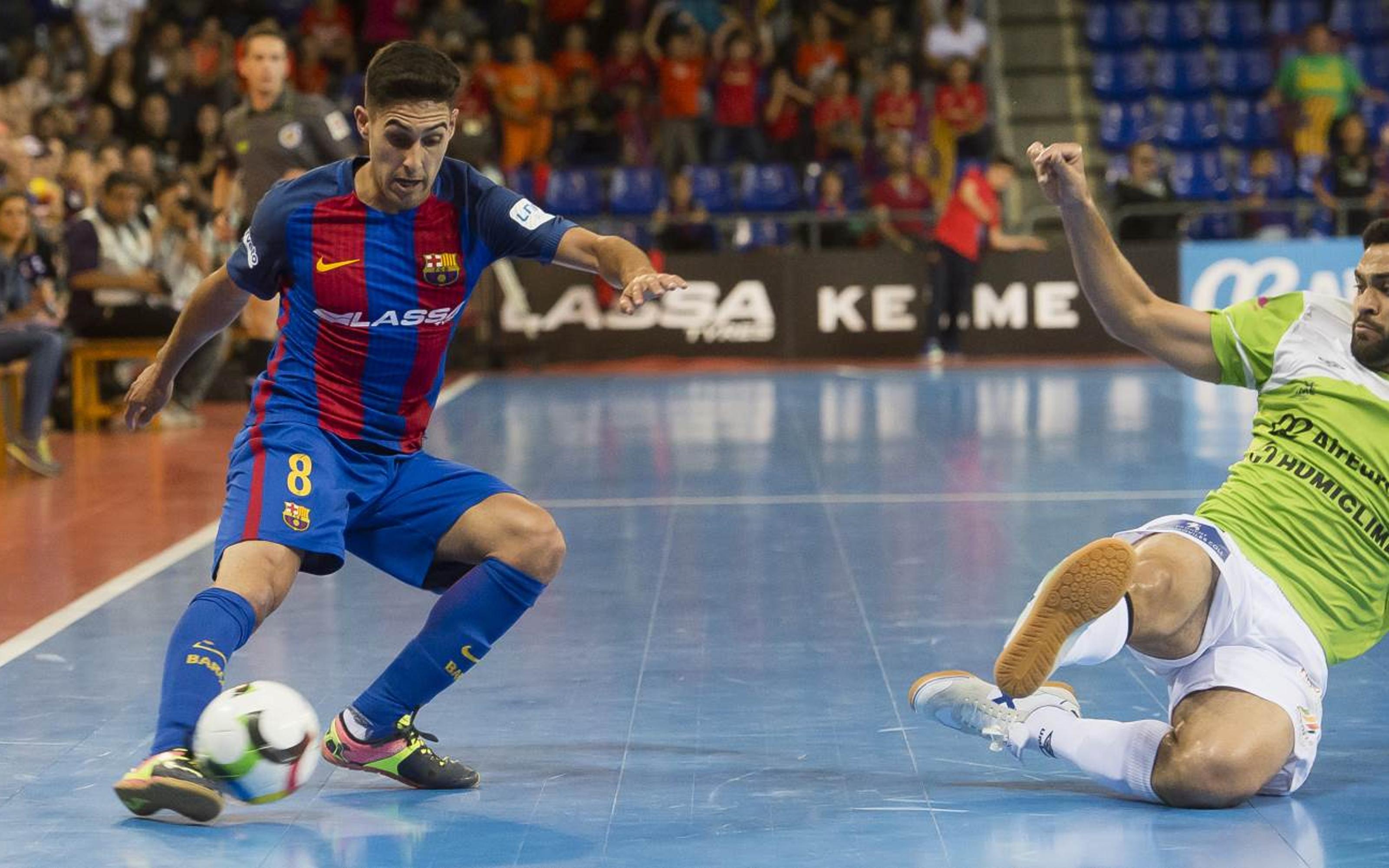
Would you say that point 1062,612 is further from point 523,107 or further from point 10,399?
point 523,107

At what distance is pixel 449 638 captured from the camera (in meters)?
4.32

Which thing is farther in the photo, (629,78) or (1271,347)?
(629,78)

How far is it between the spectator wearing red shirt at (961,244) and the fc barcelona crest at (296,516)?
12899 millimetres

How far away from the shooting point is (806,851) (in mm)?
3795

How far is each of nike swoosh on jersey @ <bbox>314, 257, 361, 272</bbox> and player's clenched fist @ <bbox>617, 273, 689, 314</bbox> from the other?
0.72 m

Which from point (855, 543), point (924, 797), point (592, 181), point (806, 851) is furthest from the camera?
point (592, 181)

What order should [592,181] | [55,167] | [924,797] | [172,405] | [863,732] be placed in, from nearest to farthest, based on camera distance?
[924,797]
[863,732]
[172,405]
[55,167]
[592,181]

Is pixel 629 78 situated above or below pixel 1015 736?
above

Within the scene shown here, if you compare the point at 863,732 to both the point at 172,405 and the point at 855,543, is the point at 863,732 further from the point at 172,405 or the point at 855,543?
the point at 172,405

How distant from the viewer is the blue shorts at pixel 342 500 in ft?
13.7

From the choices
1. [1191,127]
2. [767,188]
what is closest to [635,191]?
[767,188]

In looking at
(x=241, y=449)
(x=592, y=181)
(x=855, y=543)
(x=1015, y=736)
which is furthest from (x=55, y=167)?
(x=1015, y=736)

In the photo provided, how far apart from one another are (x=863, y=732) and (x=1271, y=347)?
1.42 m

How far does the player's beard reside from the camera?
165 inches
